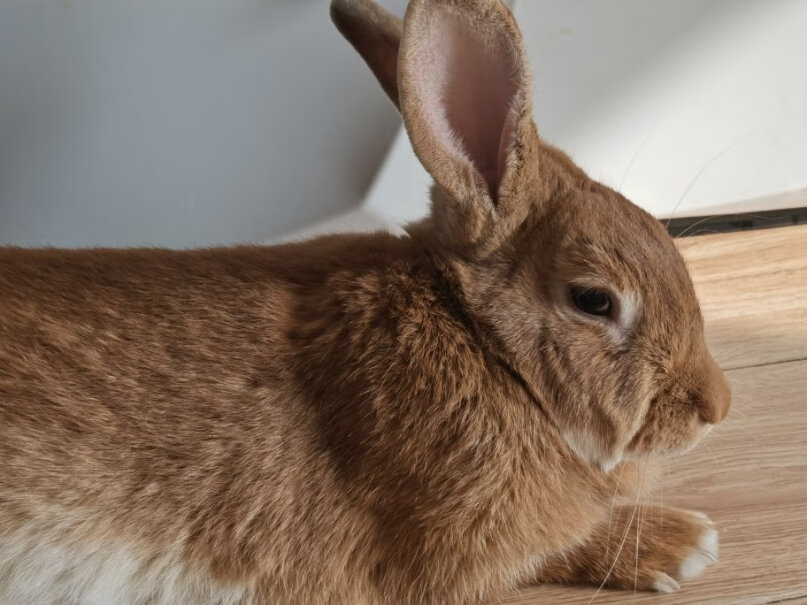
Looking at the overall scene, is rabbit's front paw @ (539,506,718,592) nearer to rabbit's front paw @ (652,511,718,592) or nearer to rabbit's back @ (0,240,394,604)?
rabbit's front paw @ (652,511,718,592)

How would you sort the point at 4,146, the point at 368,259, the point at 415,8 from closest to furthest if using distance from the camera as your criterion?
1. the point at 415,8
2. the point at 368,259
3. the point at 4,146

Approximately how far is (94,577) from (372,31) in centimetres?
82

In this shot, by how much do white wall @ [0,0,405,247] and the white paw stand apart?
34.9 inches

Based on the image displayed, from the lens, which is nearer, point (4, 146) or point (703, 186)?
point (4, 146)

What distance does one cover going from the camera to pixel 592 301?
1.05 m

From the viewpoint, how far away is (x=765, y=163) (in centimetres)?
185

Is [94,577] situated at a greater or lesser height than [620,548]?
greater

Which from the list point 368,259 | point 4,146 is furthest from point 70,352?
point 4,146

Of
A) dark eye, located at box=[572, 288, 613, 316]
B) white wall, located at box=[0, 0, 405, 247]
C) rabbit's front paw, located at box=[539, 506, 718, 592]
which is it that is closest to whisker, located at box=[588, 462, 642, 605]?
rabbit's front paw, located at box=[539, 506, 718, 592]

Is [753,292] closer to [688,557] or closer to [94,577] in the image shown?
[688,557]

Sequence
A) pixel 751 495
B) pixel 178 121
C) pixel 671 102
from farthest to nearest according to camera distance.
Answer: pixel 671 102, pixel 178 121, pixel 751 495

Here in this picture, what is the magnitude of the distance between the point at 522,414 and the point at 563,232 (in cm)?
24

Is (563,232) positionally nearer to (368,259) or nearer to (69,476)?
(368,259)

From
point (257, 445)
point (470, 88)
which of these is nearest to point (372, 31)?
point (470, 88)
